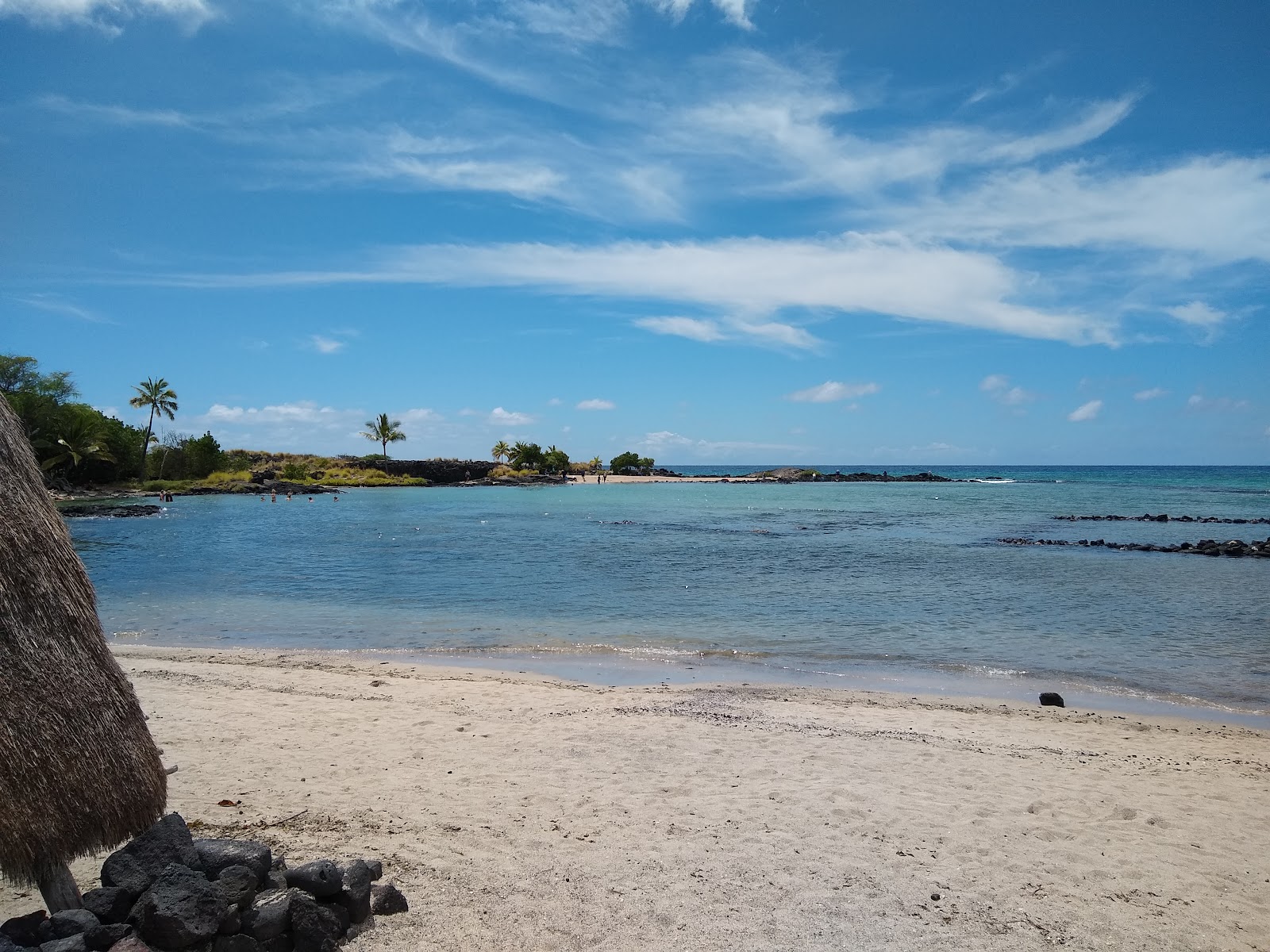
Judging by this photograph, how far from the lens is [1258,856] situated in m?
6.09

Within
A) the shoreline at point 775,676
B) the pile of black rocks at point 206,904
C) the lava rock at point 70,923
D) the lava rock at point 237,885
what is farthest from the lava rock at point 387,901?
the shoreline at point 775,676

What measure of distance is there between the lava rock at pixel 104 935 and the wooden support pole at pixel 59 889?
0.27 metres

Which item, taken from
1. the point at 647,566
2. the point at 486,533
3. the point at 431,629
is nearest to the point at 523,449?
the point at 486,533

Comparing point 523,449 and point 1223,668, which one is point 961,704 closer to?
point 1223,668

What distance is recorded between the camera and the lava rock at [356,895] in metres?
4.79

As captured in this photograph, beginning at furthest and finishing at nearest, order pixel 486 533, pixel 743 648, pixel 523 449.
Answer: pixel 523 449 → pixel 486 533 → pixel 743 648

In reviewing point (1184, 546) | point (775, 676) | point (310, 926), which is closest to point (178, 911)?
point (310, 926)

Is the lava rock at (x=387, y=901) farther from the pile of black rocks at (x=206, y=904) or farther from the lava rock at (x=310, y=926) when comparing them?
the lava rock at (x=310, y=926)

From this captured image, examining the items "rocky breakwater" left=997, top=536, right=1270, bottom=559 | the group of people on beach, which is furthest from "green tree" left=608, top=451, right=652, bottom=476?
"rocky breakwater" left=997, top=536, right=1270, bottom=559

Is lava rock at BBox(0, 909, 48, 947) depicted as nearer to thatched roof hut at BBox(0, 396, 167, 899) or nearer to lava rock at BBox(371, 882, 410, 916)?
thatched roof hut at BBox(0, 396, 167, 899)

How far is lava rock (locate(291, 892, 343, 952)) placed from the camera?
444cm

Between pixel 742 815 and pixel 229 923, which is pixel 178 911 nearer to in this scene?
pixel 229 923

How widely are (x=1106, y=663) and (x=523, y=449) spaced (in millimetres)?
104765

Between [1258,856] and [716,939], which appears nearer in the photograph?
[716,939]
